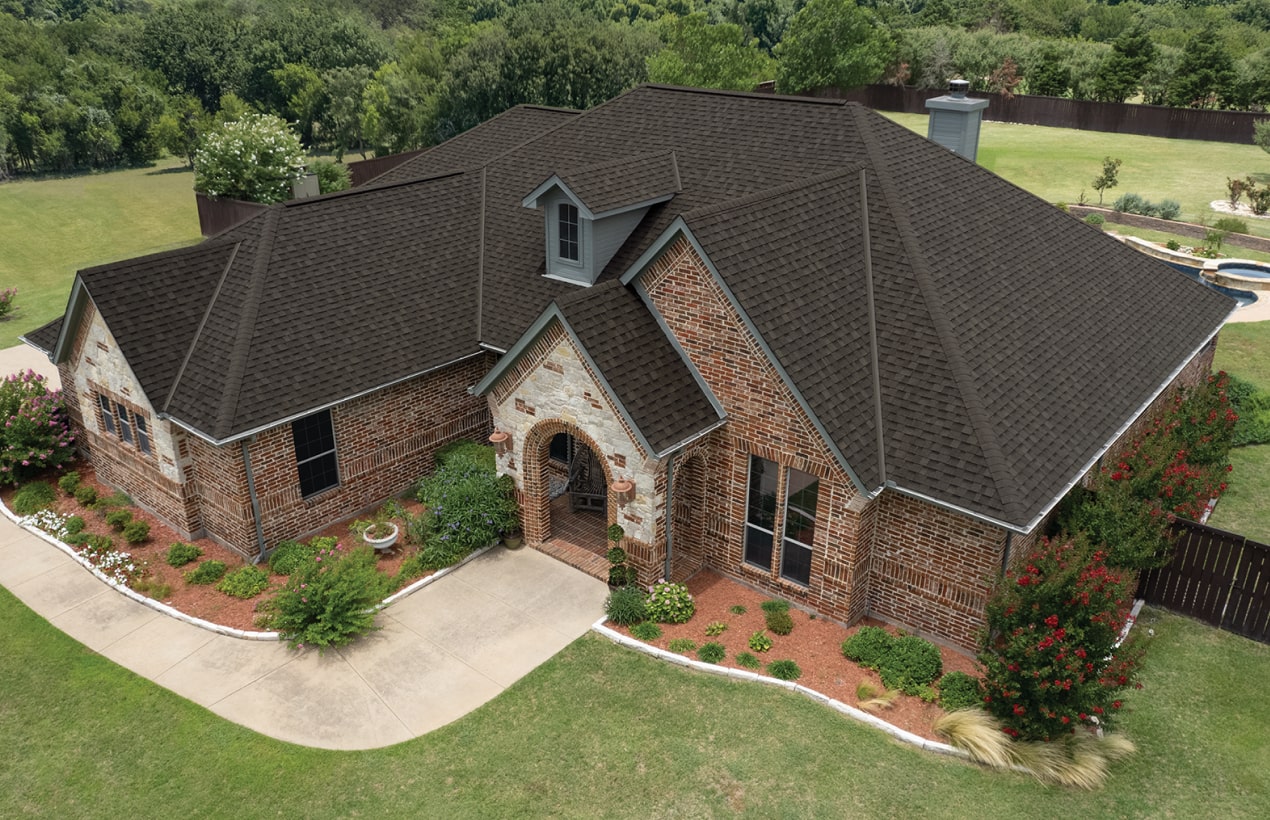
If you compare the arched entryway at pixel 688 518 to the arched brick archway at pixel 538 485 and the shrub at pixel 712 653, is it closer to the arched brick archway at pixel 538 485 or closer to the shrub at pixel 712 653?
the arched brick archway at pixel 538 485

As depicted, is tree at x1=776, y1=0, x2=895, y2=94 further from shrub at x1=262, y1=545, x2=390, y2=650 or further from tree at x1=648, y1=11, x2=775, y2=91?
shrub at x1=262, y1=545, x2=390, y2=650

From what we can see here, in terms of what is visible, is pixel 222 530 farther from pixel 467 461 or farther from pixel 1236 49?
pixel 1236 49

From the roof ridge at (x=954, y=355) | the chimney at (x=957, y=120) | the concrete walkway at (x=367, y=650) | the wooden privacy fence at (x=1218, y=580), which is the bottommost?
the concrete walkway at (x=367, y=650)

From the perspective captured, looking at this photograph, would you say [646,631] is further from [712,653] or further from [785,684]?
[785,684]

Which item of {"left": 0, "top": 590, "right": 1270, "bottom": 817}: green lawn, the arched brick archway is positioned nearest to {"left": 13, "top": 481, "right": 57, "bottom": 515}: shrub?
{"left": 0, "top": 590, "right": 1270, "bottom": 817}: green lawn

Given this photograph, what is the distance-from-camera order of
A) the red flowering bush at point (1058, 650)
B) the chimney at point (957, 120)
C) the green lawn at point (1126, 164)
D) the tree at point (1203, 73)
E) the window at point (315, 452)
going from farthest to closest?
the tree at point (1203, 73)
the green lawn at point (1126, 164)
the chimney at point (957, 120)
the window at point (315, 452)
the red flowering bush at point (1058, 650)

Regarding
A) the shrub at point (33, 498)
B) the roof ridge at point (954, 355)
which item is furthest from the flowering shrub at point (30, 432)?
the roof ridge at point (954, 355)

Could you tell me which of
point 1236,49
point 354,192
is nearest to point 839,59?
point 1236,49
